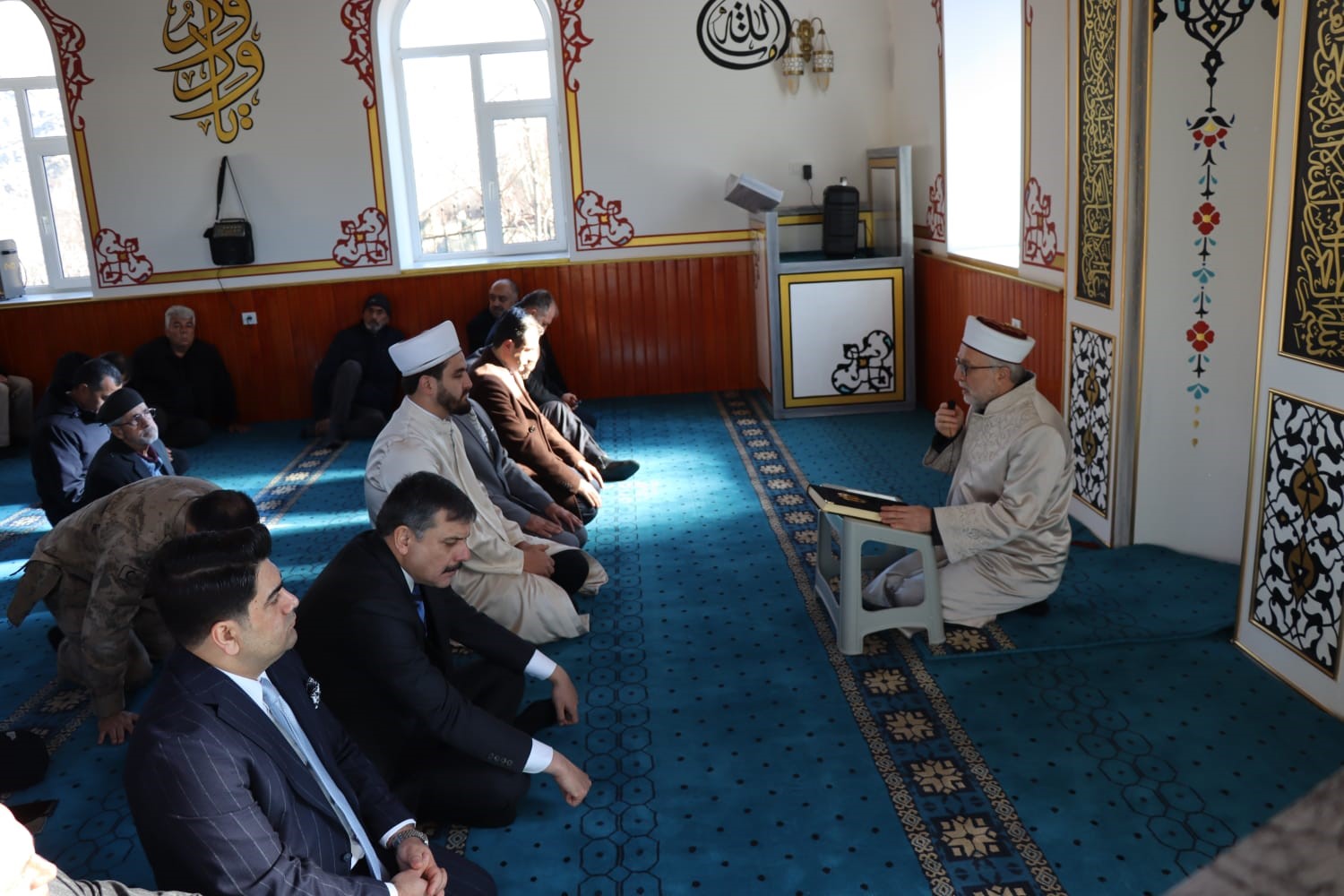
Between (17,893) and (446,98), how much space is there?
7.01 m

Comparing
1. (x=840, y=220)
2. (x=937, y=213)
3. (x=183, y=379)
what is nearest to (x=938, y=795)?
(x=937, y=213)

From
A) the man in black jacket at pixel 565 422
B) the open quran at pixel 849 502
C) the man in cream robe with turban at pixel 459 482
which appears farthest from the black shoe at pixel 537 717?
the man in black jacket at pixel 565 422

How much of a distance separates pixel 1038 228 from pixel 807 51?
2.77 m

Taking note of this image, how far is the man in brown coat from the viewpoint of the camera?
4.70 meters

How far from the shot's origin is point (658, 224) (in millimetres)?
7461

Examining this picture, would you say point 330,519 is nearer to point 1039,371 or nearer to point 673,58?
point 1039,371

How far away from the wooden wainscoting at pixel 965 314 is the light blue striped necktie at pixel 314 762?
138 inches

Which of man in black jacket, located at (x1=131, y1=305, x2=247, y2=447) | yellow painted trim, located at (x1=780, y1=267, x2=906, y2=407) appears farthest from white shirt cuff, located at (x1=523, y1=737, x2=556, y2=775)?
man in black jacket, located at (x1=131, y1=305, x2=247, y2=447)

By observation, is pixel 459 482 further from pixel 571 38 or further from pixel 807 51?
pixel 807 51

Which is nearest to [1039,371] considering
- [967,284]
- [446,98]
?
[967,284]

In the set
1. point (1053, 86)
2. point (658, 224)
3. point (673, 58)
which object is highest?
point (673, 58)

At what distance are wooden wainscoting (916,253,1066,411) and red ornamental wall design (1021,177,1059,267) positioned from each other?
0.13m

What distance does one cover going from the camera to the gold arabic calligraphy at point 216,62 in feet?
23.4

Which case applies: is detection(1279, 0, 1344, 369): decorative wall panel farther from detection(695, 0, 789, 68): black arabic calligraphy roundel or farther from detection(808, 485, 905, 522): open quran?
detection(695, 0, 789, 68): black arabic calligraphy roundel
